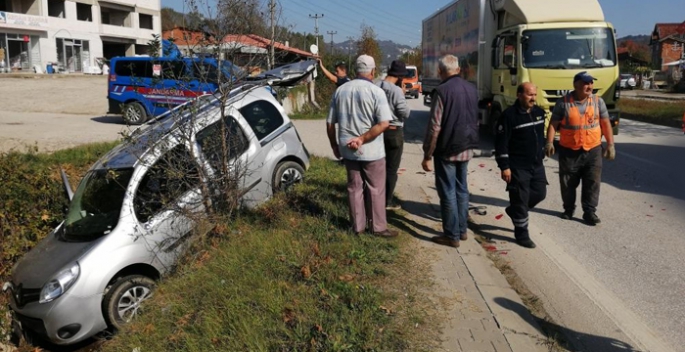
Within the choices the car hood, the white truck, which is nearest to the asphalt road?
the white truck

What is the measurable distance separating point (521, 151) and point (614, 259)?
143 centimetres

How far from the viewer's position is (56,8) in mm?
48031

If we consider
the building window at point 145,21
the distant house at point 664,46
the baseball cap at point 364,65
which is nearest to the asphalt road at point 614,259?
the baseball cap at point 364,65

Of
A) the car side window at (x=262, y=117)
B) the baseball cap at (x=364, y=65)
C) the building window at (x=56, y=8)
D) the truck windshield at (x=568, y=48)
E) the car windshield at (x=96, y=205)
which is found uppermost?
the building window at (x=56, y=8)

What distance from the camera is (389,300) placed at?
421 cm

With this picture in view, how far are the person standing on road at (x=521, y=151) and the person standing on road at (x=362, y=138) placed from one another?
1.45 m

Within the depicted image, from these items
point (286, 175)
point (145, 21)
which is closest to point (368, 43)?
point (145, 21)

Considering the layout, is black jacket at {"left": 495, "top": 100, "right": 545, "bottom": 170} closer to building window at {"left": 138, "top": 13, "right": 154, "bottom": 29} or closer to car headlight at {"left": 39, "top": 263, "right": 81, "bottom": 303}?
car headlight at {"left": 39, "top": 263, "right": 81, "bottom": 303}

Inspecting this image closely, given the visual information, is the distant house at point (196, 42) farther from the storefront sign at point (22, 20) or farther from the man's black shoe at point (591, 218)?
the storefront sign at point (22, 20)

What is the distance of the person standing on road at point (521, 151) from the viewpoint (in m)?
5.96

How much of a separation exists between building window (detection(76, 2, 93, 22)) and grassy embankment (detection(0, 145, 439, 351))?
50.4 metres

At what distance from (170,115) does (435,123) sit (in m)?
2.89

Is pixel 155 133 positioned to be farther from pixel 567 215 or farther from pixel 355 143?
pixel 567 215

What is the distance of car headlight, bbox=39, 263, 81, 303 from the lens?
203 inches
